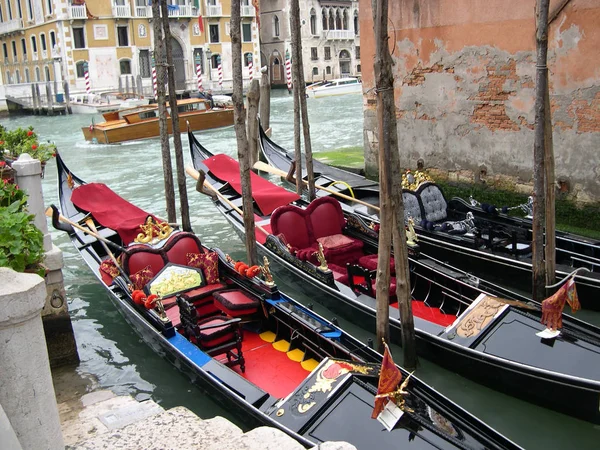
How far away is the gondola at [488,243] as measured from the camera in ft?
14.1

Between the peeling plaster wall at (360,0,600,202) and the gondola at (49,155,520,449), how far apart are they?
3.15 metres

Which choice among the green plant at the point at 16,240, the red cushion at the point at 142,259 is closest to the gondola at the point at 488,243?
the red cushion at the point at 142,259

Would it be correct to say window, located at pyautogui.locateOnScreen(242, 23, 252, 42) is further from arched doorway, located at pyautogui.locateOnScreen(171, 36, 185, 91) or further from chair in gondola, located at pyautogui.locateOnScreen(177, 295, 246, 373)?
chair in gondola, located at pyautogui.locateOnScreen(177, 295, 246, 373)

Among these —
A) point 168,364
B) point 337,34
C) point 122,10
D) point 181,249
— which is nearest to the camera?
point 168,364

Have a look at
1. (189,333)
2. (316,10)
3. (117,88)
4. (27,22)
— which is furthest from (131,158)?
(316,10)

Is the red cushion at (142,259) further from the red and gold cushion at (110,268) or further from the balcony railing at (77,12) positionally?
the balcony railing at (77,12)

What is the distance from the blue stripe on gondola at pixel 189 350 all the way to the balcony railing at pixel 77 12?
2006 centimetres

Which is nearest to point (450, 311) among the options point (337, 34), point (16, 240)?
point (16, 240)

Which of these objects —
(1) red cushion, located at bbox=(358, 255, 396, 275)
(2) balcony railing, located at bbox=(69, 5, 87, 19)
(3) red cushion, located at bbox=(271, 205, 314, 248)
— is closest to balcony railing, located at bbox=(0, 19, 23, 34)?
(2) balcony railing, located at bbox=(69, 5, 87, 19)

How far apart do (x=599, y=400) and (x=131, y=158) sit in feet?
32.6

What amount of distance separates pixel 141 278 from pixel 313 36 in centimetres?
2526

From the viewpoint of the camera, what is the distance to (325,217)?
15.6 ft

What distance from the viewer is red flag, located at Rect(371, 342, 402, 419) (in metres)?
2.41

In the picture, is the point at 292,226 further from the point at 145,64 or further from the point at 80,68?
the point at 145,64
